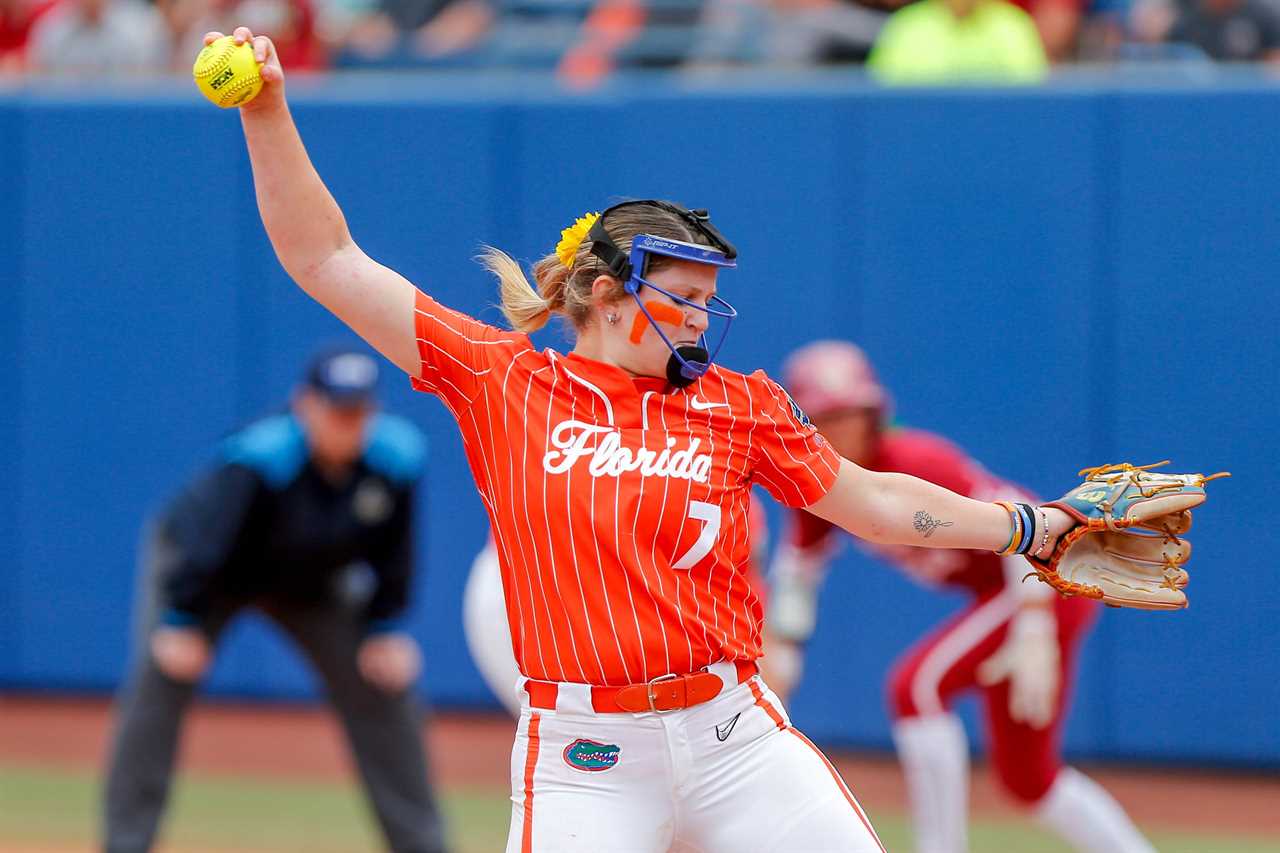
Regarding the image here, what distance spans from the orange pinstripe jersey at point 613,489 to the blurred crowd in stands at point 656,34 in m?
5.48

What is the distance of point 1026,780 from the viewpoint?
5.84 meters

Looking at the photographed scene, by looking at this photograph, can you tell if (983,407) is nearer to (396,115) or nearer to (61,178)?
(396,115)

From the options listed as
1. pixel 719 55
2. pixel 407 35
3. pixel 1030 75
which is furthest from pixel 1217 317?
pixel 407 35

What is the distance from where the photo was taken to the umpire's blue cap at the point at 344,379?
583cm

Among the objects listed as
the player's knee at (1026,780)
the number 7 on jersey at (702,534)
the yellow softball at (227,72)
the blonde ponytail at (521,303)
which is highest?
the yellow softball at (227,72)

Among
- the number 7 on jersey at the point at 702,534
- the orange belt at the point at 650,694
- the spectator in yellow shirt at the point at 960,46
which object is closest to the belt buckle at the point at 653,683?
the orange belt at the point at 650,694

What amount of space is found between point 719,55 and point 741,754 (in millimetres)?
6781

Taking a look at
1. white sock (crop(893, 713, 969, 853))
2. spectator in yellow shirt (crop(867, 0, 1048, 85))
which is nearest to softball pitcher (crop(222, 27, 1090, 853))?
white sock (crop(893, 713, 969, 853))

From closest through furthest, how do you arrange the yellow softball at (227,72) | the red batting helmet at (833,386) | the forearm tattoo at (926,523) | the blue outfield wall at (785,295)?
the yellow softball at (227,72), the forearm tattoo at (926,523), the red batting helmet at (833,386), the blue outfield wall at (785,295)

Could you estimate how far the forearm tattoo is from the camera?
11.5 ft

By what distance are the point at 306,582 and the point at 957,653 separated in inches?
94.4

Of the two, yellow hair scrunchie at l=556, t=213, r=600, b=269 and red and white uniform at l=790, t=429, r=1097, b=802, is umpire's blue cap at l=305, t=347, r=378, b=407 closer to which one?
red and white uniform at l=790, t=429, r=1097, b=802

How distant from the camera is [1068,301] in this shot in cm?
824

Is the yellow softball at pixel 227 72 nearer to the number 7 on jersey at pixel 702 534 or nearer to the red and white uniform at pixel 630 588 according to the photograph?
the red and white uniform at pixel 630 588
